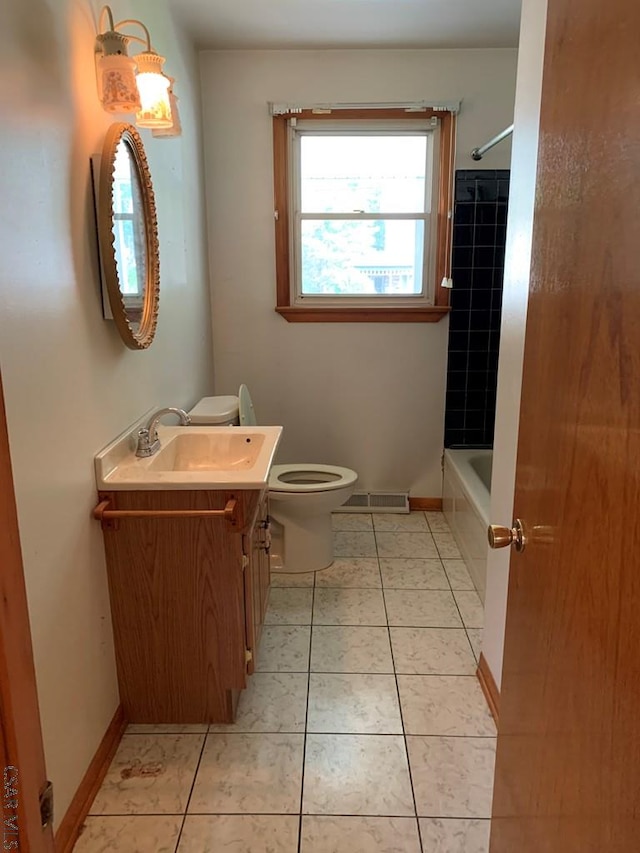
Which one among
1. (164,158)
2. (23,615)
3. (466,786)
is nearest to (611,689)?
(23,615)

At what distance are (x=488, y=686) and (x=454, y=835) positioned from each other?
22.5 inches

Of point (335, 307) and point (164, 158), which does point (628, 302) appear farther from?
point (335, 307)

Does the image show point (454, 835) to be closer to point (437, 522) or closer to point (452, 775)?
point (452, 775)

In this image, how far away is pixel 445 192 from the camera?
324 cm

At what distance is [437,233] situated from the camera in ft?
10.9

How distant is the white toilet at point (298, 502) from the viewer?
276 cm

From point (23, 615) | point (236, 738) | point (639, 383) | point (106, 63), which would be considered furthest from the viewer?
point (236, 738)

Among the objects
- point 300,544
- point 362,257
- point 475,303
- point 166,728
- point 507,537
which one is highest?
point 362,257

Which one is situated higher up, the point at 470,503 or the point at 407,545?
the point at 470,503

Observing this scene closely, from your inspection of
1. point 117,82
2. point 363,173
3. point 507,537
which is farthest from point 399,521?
point 117,82

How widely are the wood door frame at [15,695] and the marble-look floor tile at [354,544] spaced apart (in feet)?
7.72

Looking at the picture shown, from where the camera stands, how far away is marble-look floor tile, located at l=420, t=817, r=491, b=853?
151 cm

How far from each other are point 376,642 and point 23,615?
69.5 inches

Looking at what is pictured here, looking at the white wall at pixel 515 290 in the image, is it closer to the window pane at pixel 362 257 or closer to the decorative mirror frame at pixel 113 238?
Result: the decorative mirror frame at pixel 113 238
